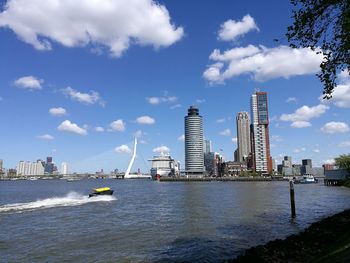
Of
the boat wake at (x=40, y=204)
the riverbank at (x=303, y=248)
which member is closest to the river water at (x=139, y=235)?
the riverbank at (x=303, y=248)

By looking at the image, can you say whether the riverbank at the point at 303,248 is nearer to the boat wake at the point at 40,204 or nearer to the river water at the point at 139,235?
the river water at the point at 139,235

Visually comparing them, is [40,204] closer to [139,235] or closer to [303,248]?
[139,235]

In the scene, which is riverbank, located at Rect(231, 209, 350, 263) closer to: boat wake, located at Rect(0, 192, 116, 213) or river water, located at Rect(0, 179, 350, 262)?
river water, located at Rect(0, 179, 350, 262)

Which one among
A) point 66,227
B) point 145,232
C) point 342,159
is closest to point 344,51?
point 145,232

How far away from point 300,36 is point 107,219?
39.2 meters

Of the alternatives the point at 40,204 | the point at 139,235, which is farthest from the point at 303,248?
the point at 40,204

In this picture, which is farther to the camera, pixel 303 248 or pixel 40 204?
pixel 40 204

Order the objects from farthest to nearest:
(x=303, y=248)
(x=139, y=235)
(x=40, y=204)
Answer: (x=40, y=204)
(x=139, y=235)
(x=303, y=248)

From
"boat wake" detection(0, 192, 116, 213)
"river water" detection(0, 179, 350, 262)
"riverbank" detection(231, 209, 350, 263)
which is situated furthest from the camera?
"boat wake" detection(0, 192, 116, 213)

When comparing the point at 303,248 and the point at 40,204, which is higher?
the point at 40,204

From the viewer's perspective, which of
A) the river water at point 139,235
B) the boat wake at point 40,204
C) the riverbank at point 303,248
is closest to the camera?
the riverbank at point 303,248

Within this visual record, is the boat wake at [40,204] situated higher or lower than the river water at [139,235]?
higher

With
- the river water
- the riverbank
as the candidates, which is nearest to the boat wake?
the river water

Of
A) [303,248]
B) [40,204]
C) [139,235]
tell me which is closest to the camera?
[303,248]
